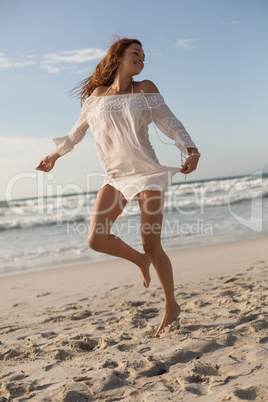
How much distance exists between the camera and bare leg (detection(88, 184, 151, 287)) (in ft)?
9.86

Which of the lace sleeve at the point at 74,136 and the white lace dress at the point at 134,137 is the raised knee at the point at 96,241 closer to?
the white lace dress at the point at 134,137

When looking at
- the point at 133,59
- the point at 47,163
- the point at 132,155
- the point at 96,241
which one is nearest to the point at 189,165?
the point at 132,155

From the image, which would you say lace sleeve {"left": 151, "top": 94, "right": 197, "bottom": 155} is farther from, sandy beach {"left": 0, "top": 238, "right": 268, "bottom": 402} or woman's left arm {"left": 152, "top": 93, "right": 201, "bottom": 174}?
sandy beach {"left": 0, "top": 238, "right": 268, "bottom": 402}

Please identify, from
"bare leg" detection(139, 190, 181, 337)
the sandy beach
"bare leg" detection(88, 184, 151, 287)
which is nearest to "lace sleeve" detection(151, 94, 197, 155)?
"bare leg" detection(139, 190, 181, 337)

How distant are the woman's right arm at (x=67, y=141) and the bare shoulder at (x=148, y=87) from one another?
471 millimetres

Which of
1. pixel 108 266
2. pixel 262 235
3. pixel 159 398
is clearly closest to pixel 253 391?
pixel 159 398

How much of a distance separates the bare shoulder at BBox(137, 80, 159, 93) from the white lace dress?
0.04 m

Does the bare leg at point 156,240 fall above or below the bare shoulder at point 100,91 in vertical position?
below

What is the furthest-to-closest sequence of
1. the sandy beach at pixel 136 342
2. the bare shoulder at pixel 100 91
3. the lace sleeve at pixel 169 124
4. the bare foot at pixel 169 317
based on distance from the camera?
the bare shoulder at pixel 100 91
the bare foot at pixel 169 317
the lace sleeve at pixel 169 124
the sandy beach at pixel 136 342

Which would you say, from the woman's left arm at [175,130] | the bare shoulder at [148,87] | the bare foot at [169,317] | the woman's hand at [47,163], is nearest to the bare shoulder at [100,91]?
the bare shoulder at [148,87]

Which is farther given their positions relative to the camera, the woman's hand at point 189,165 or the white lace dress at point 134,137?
the white lace dress at point 134,137

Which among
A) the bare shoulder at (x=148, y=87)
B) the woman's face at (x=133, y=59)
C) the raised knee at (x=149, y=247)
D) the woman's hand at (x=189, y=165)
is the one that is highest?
the woman's face at (x=133, y=59)

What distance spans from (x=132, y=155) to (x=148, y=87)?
0.51 m

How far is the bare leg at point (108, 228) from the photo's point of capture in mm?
3004
